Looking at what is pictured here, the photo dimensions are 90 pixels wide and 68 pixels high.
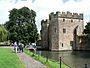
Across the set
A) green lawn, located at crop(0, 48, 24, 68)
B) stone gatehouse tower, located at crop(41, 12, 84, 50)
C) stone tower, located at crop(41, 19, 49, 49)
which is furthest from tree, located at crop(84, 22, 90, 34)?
green lawn, located at crop(0, 48, 24, 68)

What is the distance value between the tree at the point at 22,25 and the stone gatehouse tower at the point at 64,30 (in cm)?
433

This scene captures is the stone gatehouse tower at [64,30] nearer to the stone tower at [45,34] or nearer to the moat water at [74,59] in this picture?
the stone tower at [45,34]

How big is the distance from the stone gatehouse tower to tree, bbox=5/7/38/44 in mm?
4331

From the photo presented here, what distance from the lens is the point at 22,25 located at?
229ft

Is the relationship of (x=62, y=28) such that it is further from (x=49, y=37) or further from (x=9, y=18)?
(x=9, y=18)

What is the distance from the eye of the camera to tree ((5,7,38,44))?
67562 millimetres

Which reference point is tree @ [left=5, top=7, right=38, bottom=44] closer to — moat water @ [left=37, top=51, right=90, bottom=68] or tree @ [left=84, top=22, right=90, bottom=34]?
tree @ [left=84, top=22, right=90, bottom=34]

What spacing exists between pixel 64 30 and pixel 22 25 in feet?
32.9

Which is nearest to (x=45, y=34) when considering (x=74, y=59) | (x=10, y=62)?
(x=74, y=59)

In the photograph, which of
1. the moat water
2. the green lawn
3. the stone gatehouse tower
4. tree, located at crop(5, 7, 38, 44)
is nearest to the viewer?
the green lawn

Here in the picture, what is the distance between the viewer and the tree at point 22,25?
67.6 metres

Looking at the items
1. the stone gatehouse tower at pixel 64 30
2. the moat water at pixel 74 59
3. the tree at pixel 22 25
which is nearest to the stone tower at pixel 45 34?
the stone gatehouse tower at pixel 64 30

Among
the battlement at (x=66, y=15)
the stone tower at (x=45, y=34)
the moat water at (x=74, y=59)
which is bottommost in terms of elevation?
the moat water at (x=74, y=59)

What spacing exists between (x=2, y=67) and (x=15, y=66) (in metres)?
1.18
